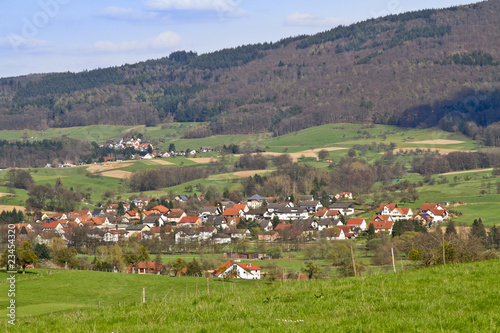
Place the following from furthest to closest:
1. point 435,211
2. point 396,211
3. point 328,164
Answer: point 328,164 → point 396,211 → point 435,211

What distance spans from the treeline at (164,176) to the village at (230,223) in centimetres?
2010

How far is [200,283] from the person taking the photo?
37.8 m

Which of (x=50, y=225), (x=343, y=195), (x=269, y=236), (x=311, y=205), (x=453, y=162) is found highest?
(x=453, y=162)

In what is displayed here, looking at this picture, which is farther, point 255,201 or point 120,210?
point 255,201

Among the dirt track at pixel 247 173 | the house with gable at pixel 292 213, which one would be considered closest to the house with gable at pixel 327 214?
the house with gable at pixel 292 213

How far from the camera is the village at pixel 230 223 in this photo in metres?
77.8

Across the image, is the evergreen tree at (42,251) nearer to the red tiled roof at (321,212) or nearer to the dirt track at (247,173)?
the red tiled roof at (321,212)

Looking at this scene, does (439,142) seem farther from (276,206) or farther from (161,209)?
(161,209)

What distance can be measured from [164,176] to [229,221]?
4257 centimetres

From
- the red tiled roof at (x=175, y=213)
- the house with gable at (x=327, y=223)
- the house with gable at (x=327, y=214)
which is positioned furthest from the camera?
the red tiled roof at (x=175, y=213)

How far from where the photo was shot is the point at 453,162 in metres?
127

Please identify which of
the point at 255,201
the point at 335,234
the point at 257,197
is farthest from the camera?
the point at 257,197

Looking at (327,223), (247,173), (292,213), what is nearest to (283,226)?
(327,223)

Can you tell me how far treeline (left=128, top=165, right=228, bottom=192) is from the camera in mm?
129775
